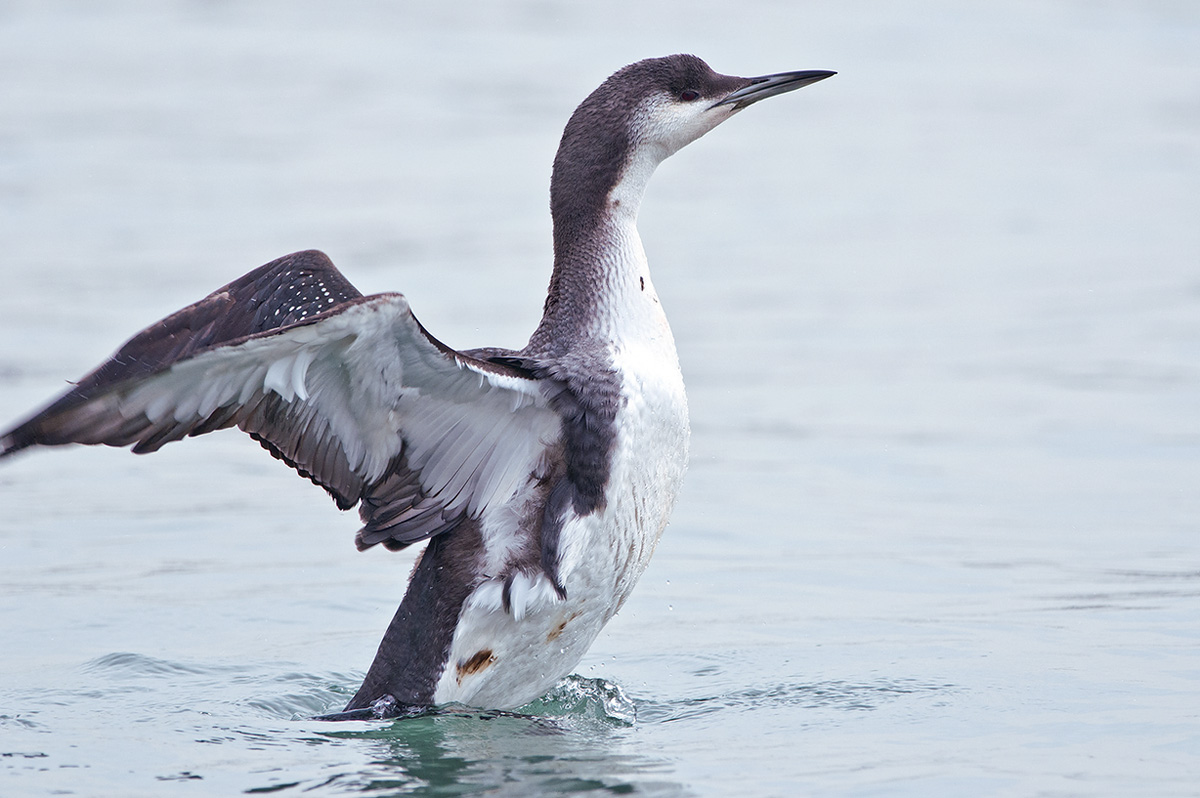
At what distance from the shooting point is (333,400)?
17.1 feet

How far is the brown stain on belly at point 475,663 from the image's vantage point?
18.4 feet

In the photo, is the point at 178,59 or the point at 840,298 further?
the point at 178,59

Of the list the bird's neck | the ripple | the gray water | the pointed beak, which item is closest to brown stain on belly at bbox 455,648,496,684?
the gray water

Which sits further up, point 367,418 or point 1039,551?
point 367,418

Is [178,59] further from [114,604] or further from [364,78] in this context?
[114,604]

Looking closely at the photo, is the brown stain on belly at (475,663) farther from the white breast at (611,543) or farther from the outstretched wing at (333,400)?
the outstretched wing at (333,400)

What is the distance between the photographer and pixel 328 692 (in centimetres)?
623

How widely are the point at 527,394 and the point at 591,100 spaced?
1144 mm

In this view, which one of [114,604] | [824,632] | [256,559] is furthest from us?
[256,559]

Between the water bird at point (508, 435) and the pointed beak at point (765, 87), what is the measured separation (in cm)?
31

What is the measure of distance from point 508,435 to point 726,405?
4.07 metres

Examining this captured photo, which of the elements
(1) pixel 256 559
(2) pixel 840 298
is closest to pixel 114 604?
(1) pixel 256 559

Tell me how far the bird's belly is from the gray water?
0.18 meters

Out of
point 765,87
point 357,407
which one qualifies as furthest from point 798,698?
point 765,87
